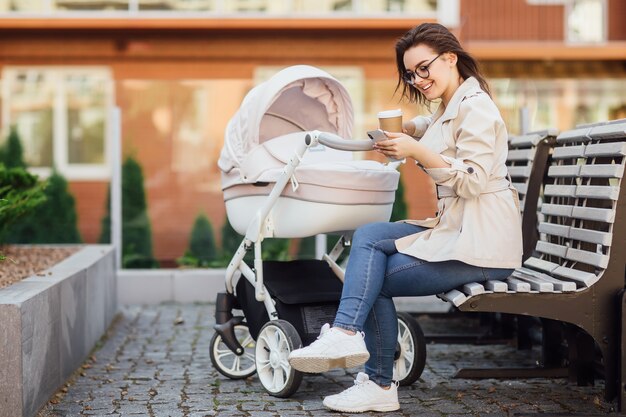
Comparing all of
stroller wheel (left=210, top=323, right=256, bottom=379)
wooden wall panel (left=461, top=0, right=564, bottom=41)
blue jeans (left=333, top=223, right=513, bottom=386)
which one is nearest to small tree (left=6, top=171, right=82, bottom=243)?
stroller wheel (left=210, top=323, right=256, bottom=379)

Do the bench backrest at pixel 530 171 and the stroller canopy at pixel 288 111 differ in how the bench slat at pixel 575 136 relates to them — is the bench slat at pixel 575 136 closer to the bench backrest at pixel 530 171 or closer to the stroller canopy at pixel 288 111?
the bench backrest at pixel 530 171

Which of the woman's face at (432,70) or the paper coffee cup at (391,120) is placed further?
the woman's face at (432,70)

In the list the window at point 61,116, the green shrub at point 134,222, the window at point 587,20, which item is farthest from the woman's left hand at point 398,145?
the window at point 587,20

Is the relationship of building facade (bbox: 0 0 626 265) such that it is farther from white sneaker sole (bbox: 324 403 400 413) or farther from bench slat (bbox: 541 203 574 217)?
white sneaker sole (bbox: 324 403 400 413)

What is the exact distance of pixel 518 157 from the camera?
6621 mm

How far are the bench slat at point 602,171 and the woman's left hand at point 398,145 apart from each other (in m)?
0.86

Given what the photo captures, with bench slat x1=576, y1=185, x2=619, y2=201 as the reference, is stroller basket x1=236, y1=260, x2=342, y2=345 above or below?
below

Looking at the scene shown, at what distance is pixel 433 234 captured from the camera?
504cm

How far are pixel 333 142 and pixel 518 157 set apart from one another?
5.91ft

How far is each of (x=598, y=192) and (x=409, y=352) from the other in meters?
1.43

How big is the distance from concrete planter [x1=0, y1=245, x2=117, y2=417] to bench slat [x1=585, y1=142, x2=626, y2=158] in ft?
8.80

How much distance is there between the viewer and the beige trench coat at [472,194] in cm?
485

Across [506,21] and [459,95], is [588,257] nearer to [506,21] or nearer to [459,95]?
[459,95]

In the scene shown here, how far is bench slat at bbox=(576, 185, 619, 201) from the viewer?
4.81 m
